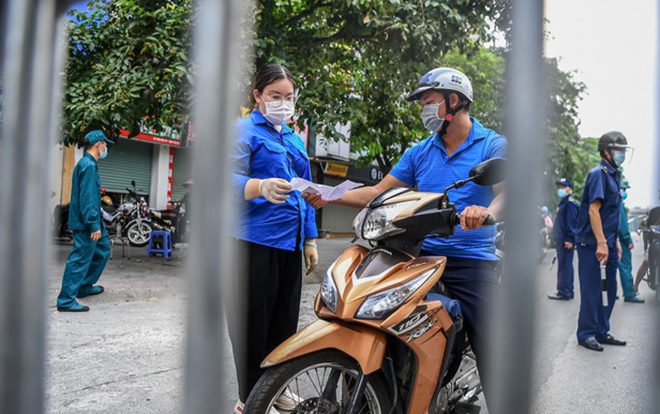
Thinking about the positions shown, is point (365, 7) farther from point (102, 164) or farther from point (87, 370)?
point (102, 164)

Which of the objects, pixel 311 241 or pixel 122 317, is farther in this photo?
pixel 122 317

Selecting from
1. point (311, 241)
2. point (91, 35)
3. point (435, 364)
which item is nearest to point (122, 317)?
point (311, 241)

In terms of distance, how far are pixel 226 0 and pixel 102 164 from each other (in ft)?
A: 44.1

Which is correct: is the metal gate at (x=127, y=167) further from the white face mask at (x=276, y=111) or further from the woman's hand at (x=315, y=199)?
the woman's hand at (x=315, y=199)

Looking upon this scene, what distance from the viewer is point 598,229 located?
4.21 metres

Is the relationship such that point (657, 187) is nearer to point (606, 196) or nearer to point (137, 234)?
point (606, 196)

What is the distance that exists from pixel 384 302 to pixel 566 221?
20.0 ft

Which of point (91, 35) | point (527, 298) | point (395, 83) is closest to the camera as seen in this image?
point (527, 298)

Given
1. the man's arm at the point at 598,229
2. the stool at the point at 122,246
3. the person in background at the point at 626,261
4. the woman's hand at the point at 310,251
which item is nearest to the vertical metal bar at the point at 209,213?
the woman's hand at the point at 310,251

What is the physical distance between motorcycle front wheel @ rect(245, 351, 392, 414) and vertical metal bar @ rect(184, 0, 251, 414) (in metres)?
1.31

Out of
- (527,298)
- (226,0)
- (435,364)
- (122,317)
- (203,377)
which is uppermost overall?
(226,0)

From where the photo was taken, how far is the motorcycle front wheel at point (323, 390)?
188 centimetres

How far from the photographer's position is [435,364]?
2033 mm

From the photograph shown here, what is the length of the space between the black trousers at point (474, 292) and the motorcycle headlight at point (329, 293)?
0.47 meters
